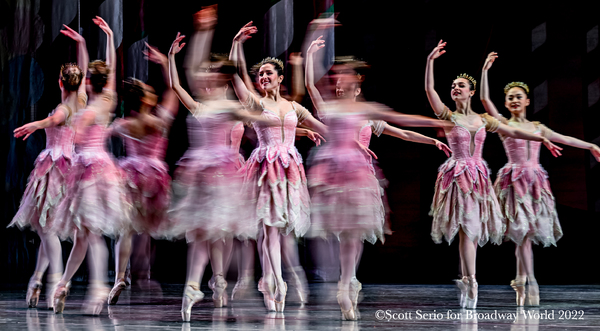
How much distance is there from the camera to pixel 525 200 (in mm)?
4090

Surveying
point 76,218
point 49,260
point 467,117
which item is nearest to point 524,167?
point 467,117

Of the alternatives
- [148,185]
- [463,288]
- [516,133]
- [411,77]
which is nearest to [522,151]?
[516,133]

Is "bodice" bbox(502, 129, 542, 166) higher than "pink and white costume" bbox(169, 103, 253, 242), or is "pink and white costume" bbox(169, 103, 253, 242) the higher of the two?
"bodice" bbox(502, 129, 542, 166)

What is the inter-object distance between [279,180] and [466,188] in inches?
43.7

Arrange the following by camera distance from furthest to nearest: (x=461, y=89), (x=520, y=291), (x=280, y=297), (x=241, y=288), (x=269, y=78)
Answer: (x=241, y=288) < (x=461, y=89) < (x=520, y=291) < (x=269, y=78) < (x=280, y=297)

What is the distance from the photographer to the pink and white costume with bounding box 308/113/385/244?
3.06m

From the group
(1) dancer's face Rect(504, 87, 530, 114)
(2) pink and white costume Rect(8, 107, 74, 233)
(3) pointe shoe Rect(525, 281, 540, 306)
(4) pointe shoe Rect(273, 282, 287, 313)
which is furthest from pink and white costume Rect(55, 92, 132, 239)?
(1) dancer's face Rect(504, 87, 530, 114)

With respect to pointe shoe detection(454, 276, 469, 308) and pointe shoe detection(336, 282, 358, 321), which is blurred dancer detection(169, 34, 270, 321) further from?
pointe shoe detection(454, 276, 469, 308)

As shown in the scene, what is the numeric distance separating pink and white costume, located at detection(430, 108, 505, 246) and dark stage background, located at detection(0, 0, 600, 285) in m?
1.95

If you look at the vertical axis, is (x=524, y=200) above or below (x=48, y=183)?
below

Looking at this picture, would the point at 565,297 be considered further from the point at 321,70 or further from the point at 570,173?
the point at 321,70

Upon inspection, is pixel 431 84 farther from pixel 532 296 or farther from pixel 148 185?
pixel 148 185

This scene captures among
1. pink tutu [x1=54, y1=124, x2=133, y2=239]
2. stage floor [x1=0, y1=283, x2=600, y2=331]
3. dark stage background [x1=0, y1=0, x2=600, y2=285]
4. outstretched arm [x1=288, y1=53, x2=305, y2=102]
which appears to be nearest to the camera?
stage floor [x1=0, y1=283, x2=600, y2=331]

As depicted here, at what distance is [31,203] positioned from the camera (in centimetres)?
387
